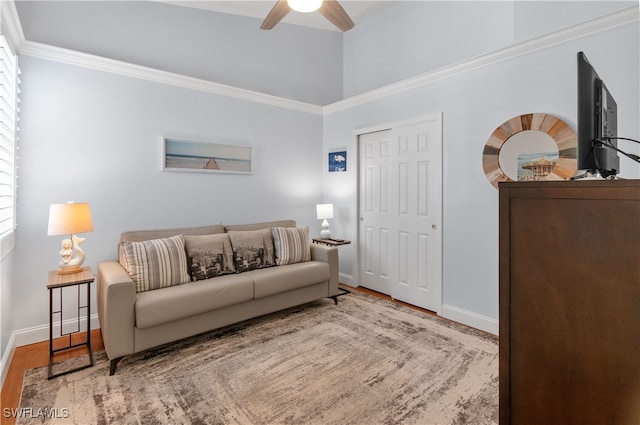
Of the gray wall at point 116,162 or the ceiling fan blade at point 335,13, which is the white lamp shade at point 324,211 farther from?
the ceiling fan blade at point 335,13

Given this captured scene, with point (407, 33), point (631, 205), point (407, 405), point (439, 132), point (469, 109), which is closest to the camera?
point (631, 205)

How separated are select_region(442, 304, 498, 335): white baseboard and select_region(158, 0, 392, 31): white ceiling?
150 inches

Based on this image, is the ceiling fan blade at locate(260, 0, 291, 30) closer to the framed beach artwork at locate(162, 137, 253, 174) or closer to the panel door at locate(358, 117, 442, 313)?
the framed beach artwork at locate(162, 137, 253, 174)

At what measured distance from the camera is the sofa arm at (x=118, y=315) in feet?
7.27

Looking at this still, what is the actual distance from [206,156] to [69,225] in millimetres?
1535

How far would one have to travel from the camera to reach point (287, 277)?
122 inches

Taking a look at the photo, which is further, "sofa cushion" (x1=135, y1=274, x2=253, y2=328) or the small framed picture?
the small framed picture

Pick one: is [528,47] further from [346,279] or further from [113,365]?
[113,365]

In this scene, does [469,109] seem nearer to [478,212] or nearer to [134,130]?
[478,212]

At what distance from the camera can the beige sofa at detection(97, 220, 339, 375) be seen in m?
2.26

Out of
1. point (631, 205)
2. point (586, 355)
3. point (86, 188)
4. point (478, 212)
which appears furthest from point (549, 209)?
point (86, 188)

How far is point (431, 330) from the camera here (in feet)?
9.55

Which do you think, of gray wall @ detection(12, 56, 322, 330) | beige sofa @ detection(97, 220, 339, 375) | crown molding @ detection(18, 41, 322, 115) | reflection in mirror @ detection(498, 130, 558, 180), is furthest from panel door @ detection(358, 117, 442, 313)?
crown molding @ detection(18, 41, 322, 115)

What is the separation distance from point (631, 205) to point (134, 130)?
11.7 feet
